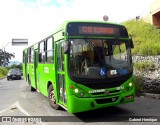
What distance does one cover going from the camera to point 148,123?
287 inches

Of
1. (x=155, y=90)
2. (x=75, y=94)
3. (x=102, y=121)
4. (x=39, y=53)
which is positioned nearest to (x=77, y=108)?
(x=75, y=94)

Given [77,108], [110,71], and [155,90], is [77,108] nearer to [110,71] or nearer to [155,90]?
[110,71]

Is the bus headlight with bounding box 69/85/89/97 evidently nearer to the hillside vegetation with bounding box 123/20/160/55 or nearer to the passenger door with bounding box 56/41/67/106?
the passenger door with bounding box 56/41/67/106

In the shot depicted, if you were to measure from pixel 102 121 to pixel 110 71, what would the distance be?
1.52 metres

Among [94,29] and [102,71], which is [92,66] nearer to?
[102,71]

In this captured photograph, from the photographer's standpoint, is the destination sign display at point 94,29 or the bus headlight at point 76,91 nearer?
the bus headlight at point 76,91

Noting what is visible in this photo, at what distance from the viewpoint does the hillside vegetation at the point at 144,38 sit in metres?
18.6

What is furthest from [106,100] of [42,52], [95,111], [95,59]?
[42,52]

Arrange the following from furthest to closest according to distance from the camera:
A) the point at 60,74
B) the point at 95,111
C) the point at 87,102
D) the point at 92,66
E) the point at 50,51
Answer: the point at 50,51 → the point at 95,111 → the point at 60,74 → the point at 92,66 → the point at 87,102

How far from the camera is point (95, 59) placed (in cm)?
782

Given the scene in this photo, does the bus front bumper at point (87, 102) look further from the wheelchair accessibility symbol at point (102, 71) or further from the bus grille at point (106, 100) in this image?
the wheelchair accessibility symbol at point (102, 71)

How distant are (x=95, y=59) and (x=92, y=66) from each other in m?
0.25

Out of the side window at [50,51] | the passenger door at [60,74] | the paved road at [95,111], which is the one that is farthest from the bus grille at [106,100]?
the side window at [50,51]

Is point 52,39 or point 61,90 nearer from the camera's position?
point 61,90
